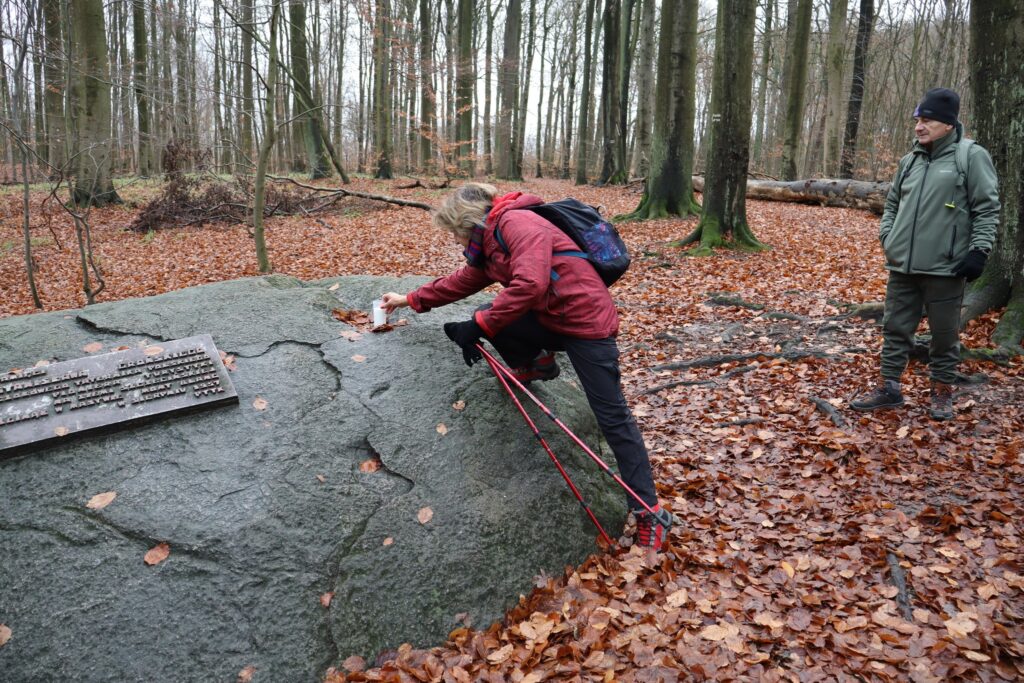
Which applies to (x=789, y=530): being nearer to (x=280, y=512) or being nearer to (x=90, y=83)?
(x=280, y=512)

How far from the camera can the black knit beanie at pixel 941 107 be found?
430 centimetres

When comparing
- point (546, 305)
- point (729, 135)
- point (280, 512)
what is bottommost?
point (280, 512)

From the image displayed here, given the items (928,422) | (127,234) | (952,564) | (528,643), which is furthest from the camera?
(127,234)

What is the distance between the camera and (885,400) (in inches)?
198

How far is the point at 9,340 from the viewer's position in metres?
3.91

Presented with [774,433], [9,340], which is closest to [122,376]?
[9,340]

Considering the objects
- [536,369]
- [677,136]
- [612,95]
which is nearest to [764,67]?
[612,95]

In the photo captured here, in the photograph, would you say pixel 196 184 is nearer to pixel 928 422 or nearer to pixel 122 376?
pixel 122 376

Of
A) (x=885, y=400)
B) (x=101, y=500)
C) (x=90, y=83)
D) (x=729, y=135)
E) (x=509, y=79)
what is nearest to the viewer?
(x=101, y=500)

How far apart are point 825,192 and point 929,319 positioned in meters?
12.3

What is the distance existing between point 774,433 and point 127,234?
14.1 m

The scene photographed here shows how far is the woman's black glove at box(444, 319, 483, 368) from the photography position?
3.50 metres

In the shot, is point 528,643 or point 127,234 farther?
point 127,234

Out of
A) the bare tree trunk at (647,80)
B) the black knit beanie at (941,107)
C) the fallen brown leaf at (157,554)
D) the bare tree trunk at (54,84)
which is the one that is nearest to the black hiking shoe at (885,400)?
the black knit beanie at (941,107)
